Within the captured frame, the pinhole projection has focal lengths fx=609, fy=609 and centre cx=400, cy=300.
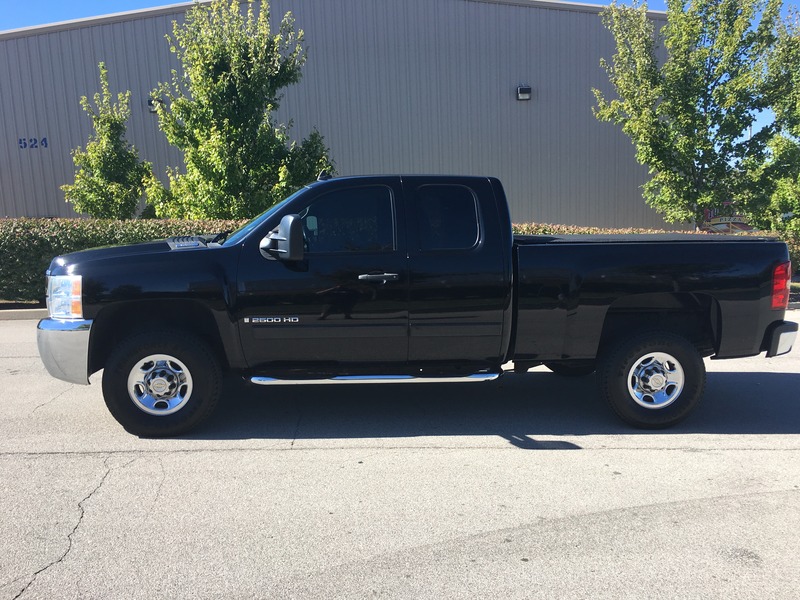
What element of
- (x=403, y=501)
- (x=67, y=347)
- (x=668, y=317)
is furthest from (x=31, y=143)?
(x=668, y=317)

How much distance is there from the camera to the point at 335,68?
18.0 metres

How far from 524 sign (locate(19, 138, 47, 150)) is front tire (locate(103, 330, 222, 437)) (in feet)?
52.7

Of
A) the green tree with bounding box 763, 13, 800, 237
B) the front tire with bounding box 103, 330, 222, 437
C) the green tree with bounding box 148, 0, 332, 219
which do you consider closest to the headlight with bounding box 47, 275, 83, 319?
the front tire with bounding box 103, 330, 222, 437

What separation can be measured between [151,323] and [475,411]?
9.52 feet

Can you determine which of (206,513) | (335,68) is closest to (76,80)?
(335,68)

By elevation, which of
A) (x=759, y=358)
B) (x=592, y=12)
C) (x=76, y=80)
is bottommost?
(x=759, y=358)

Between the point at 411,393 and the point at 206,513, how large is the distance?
2823 millimetres

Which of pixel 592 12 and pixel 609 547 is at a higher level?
pixel 592 12

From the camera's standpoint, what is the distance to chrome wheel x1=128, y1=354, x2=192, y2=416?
4.75 m

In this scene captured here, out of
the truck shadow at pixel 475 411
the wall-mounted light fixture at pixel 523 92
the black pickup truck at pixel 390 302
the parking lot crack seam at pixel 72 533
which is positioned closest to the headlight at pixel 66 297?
the black pickup truck at pixel 390 302

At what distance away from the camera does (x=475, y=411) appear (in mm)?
5566

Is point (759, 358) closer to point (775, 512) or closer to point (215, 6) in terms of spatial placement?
point (775, 512)

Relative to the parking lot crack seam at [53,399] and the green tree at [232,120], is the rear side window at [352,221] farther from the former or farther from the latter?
the green tree at [232,120]

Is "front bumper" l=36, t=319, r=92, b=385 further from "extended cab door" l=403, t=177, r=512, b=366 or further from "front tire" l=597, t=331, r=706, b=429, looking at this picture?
"front tire" l=597, t=331, r=706, b=429
